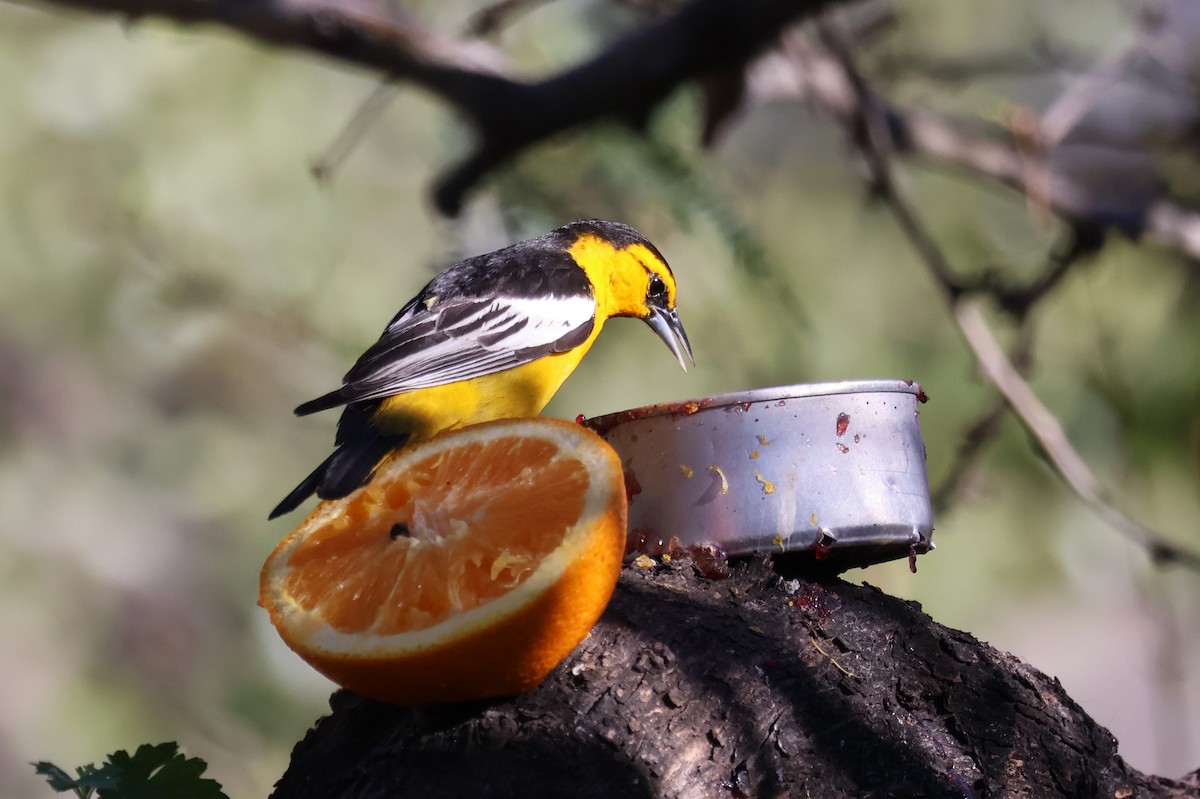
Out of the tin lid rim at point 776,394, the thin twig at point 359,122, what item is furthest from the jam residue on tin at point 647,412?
the thin twig at point 359,122

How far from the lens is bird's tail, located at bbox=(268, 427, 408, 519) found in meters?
2.23

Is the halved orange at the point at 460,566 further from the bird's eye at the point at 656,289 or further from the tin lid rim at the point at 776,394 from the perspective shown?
the bird's eye at the point at 656,289

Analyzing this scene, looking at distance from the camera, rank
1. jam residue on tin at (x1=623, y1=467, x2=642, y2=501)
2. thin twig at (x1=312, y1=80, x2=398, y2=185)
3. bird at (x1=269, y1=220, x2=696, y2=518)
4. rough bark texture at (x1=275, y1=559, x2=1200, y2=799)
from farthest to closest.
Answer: thin twig at (x1=312, y1=80, x2=398, y2=185) < bird at (x1=269, y1=220, x2=696, y2=518) < jam residue on tin at (x1=623, y1=467, x2=642, y2=501) < rough bark texture at (x1=275, y1=559, x2=1200, y2=799)

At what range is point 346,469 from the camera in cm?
236

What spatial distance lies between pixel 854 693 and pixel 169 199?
15.1 ft

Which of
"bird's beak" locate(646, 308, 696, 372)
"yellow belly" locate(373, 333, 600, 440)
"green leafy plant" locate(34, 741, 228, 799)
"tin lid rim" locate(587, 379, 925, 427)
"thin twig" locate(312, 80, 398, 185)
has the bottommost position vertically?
"green leafy plant" locate(34, 741, 228, 799)

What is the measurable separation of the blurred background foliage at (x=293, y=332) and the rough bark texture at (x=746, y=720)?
2312 millimetres

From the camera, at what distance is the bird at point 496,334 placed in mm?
2887

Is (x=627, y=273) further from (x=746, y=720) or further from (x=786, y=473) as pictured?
(x=746, y=720)

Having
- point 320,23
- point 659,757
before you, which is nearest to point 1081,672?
point 320,23

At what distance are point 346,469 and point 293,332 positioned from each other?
9.54 ft

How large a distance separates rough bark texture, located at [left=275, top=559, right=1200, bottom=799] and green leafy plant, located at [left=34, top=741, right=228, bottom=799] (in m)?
0.15

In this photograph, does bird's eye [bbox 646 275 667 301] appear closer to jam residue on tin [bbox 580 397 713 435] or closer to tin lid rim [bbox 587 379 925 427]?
jam residue on tin [bbox 580 397 713 435]

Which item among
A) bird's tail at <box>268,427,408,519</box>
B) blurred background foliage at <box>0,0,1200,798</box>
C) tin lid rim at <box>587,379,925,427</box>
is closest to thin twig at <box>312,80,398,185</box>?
blurred background foliage at <box>0,0,1200,798</box>
